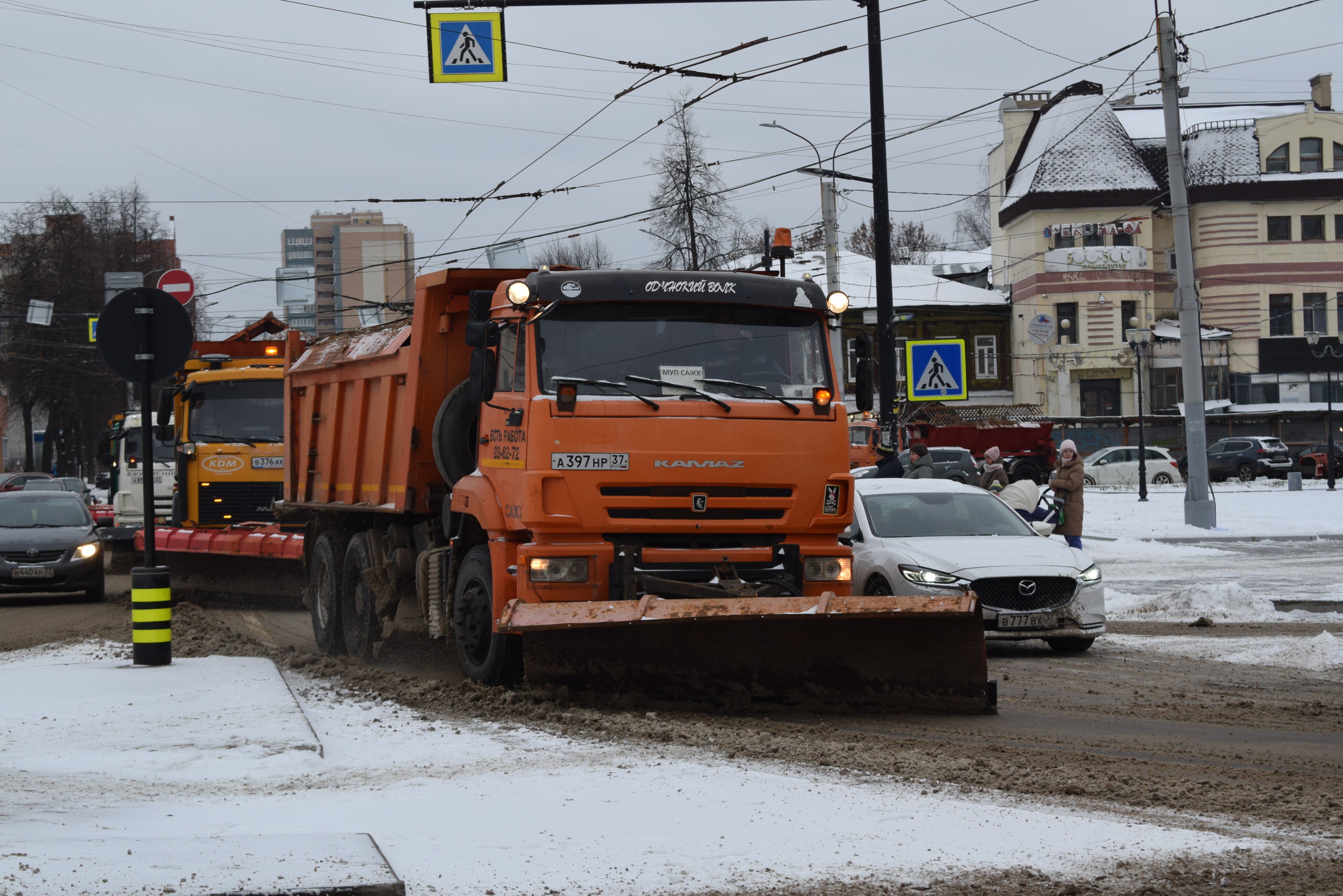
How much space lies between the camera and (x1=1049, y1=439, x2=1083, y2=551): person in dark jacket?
60.3 feet

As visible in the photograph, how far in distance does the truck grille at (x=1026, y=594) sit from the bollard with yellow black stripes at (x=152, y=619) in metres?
6.34

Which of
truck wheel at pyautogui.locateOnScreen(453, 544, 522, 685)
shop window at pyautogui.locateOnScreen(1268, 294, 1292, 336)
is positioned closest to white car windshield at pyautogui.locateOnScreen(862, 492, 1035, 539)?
truck wheel at pyautogui.locateOnScreen(453, 544, 522, 685)

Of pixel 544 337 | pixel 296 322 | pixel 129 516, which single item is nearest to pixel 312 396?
pixel 544 337

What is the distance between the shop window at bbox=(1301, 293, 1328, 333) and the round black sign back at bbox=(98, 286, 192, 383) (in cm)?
6143

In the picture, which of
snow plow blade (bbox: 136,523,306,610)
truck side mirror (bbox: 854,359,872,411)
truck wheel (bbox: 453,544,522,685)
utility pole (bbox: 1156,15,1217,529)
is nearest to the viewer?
truck wheel (bbox: 453,544,522,685)

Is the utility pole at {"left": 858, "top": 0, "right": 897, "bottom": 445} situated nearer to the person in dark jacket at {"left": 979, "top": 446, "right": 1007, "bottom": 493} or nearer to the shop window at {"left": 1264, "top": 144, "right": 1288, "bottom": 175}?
the person in dark jacket at {"left": 979, "top": 446, "right": 1007, "bottom": 493}

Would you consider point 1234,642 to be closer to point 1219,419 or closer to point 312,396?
point 312,396

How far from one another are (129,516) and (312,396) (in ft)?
43.4

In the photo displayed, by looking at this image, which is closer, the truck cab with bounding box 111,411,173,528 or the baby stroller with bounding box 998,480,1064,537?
the baby stroller with bounding box 998,480,1064,537

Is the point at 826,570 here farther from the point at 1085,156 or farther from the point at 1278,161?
the point at 1278,161

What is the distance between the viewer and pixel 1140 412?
44031mm

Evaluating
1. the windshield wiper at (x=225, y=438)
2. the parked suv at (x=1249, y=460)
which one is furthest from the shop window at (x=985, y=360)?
the windshield wiper at (x=225, y=438)

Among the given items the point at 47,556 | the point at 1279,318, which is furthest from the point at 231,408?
the point at 1279,318

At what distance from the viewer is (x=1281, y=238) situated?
63.9m
